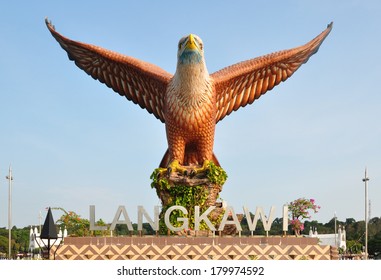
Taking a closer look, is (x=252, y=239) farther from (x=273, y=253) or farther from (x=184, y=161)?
(x=184, y=161)

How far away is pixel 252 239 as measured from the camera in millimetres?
13555

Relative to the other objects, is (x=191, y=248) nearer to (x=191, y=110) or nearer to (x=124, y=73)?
(x=191, y=110)

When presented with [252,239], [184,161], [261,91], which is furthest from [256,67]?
[252,239]

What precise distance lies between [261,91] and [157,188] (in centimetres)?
516

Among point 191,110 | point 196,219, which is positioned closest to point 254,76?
point 191,110

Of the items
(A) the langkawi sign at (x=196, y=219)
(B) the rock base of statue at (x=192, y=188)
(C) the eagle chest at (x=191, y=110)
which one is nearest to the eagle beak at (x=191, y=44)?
(C) the eagle chest at (x=191, y=110)

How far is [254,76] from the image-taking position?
58.6ft

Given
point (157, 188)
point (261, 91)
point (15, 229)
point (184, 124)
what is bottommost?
point (15, 229)

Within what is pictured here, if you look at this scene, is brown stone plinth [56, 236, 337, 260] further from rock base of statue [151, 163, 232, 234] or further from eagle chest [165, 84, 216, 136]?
eagle chest [165, 84, 216, 136]

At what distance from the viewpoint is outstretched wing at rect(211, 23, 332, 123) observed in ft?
56.6

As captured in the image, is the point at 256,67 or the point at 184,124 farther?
the point at 256,67
